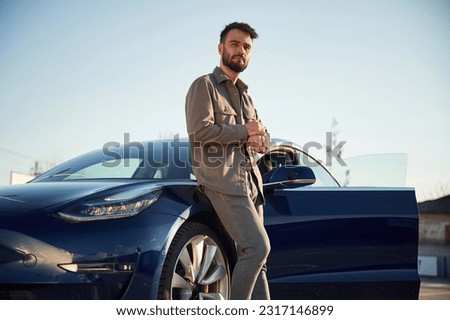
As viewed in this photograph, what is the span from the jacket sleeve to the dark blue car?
1.06 feet

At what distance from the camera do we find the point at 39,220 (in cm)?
292

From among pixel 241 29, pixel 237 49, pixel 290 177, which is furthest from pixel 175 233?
pixel 241 29

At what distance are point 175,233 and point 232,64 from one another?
933 millimetres

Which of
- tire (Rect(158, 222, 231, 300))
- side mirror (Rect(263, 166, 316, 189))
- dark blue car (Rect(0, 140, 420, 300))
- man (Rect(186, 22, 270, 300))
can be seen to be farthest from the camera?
side mirror (Rect(263, 166, 316, 189))

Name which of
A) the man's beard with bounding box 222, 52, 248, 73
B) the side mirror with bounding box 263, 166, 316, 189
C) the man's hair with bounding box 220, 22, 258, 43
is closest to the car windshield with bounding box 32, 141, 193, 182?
the side mirror with bounding box 263, 166, 316, 189

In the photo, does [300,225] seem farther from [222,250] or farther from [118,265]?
[118,265]

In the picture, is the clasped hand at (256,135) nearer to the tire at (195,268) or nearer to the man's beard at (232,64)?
the man's beard at (232,64)

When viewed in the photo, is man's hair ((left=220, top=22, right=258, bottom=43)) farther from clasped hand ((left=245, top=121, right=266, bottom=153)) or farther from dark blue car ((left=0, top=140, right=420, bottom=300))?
dark blue car ((left=0, top=140, right=420, bottom=300))

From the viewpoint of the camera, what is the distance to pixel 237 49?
11.2 ft

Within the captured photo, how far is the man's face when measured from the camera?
11.2ft

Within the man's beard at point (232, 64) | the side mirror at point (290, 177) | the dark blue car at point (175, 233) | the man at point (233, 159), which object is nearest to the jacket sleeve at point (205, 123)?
the man at point (233, 159)

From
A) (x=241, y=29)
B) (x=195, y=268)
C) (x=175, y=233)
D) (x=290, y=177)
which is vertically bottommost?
(x=195, y=268)

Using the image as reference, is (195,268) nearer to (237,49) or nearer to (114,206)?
(114,206)
